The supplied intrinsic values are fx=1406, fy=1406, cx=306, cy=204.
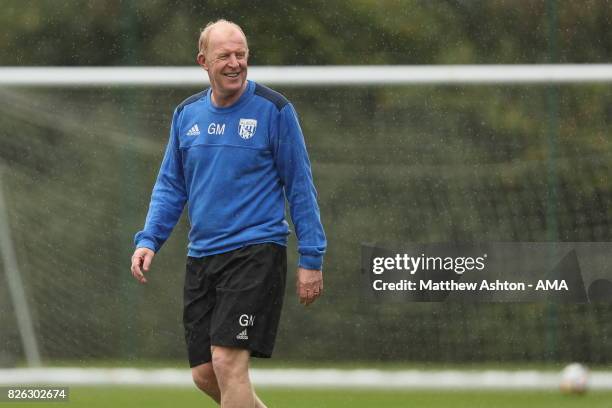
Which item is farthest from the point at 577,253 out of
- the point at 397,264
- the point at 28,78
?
the point at 28,78

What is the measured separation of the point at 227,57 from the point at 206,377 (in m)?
1.17

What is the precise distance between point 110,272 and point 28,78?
3.66 feet

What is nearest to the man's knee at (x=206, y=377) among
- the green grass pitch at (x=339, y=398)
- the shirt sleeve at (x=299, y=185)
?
the shirt sleeve at (x=299, y=185)

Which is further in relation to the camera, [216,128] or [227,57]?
[216,128]

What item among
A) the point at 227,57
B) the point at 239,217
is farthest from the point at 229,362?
the point at 227,57

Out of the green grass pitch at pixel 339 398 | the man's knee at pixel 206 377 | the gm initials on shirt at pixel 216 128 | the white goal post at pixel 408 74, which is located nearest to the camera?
the gm initials on shirt at pixel 216 128

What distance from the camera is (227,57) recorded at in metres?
4.89

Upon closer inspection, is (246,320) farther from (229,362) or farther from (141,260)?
(141,260)

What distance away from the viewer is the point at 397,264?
720 cm

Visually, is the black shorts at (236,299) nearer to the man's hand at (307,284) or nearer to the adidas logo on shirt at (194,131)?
the man's hand at (307,284)

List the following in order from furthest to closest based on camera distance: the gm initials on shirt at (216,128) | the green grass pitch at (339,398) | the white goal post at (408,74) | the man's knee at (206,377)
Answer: the white goal post at (408,74)
the green grass pitch at (339,398)
the man's knee at (206,377)
the gm initials on shirt at (216,128)

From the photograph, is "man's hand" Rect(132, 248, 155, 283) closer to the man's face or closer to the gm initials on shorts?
the gm initials on shorts

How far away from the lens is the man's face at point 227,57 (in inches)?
192

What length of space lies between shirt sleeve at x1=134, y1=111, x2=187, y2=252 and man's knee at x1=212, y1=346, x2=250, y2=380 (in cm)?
51
